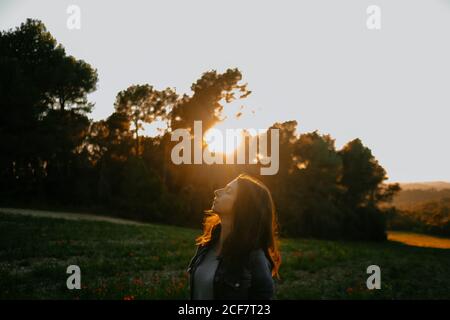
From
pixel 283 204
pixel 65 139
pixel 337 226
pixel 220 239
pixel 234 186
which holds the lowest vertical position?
pixel 337 226

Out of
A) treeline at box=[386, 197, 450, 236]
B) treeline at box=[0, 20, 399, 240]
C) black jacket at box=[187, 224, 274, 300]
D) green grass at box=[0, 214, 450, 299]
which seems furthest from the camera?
treeline at box=[386, 197, 450, 236]

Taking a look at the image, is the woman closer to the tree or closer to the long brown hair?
the long brown hair

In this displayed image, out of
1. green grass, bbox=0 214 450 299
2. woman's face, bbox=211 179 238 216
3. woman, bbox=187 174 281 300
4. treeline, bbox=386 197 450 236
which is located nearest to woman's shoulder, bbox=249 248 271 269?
woman, bbox=187 174 281 300

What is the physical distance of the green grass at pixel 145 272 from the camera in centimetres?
883

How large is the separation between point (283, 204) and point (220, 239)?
4516cm

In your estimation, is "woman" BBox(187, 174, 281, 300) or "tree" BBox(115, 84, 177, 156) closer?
"woman" BBox(187, 174, 281, 300)

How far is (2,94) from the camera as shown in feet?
129

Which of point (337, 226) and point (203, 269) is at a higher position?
point (203, 269)

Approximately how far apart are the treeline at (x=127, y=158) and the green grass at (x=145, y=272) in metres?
25.3

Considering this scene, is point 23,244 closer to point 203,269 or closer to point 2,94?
point 203,269

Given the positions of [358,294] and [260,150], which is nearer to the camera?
[358,294]

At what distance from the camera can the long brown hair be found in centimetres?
357

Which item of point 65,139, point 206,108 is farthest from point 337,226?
point 65,139
